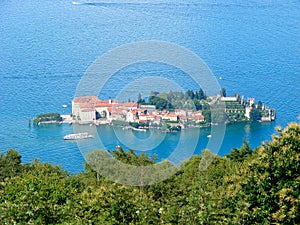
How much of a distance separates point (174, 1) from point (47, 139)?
10037mm

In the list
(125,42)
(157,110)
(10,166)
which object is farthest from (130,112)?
(125,42)

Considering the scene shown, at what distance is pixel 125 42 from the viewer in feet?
50.8

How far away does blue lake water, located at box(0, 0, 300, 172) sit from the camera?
12.8 meters

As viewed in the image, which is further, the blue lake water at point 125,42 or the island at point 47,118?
the island at point 47,118

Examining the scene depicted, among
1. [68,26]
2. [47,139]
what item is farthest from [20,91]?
[68,26]

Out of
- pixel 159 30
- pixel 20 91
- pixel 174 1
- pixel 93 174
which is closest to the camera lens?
pixel 93 174

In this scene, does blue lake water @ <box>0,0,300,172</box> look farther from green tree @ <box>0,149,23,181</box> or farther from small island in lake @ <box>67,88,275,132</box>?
green tree @ <box>0,149,23,181</box>

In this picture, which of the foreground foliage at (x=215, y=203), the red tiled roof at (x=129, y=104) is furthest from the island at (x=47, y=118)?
the foreground foliage at (x=215, y=203)

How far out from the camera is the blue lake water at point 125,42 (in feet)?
41.9

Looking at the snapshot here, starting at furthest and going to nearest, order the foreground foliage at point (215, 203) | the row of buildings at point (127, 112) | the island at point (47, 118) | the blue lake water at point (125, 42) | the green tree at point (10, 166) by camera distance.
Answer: the island at point (47, 118) < the blue lake water at point (125, 42) < the row of buildings at point (127, 112) < the green tree at point (10, 166) < the foreground foliage at point (215, 203)

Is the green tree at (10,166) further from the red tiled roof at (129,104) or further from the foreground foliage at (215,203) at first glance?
the red tiled roof at (129,104)

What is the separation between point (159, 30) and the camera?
16500mm

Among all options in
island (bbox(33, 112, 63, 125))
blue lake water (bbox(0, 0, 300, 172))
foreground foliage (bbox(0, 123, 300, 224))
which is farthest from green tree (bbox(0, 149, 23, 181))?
island (bbox(33, 112, 63, 125))

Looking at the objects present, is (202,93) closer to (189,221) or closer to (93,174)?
(93,174)
